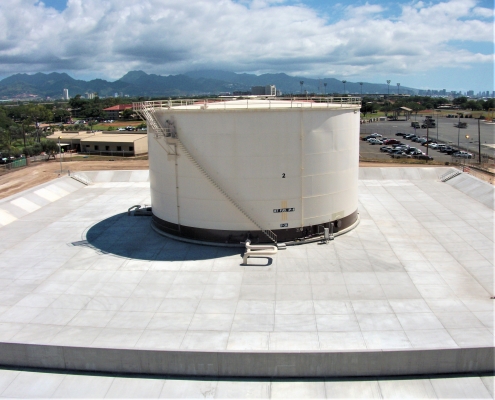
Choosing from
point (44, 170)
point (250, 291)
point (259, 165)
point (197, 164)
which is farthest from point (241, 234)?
point (44, 170)

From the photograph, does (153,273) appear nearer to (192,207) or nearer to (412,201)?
(192,207)

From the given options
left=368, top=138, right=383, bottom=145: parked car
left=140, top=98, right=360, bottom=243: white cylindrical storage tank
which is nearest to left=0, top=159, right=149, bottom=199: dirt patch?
left=140, top=98, right=360, bottom=243: white cylindrical storage tank

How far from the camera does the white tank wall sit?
23984 millimetres

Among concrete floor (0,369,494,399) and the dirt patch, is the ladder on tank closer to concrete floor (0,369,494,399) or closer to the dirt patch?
concrete floor (0,369,494,399)

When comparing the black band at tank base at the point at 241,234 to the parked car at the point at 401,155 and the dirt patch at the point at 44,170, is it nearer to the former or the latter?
the dirt patch at the point at 44,170

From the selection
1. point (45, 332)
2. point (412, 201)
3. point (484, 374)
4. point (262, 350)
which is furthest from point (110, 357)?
point (412, 201)

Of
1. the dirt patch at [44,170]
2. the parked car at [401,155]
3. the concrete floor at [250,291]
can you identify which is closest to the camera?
the concrete floor at [250,291]

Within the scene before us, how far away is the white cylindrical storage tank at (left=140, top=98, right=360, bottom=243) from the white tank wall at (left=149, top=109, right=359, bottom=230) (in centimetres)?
6

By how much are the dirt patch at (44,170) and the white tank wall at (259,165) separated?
32645 millimetres

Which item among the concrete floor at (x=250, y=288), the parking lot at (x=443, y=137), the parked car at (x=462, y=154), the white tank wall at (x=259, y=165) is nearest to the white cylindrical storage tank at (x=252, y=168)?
the white tank wall at (x=259, y=165)

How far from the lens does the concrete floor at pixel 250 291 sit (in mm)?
16078

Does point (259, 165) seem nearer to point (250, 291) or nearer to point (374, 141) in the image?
point (250, 291)

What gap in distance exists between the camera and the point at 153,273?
73.3 feet

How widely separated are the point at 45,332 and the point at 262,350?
8.71m
